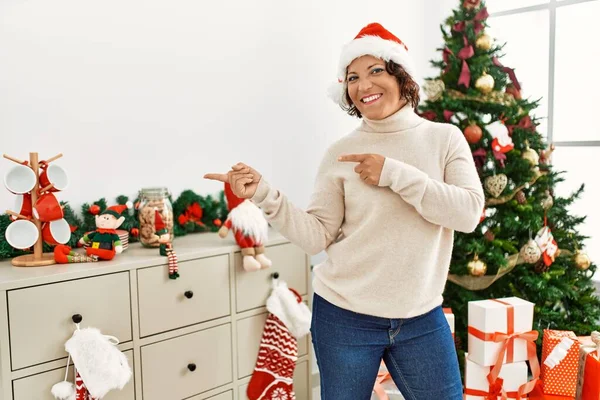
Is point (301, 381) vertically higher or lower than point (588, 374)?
lower

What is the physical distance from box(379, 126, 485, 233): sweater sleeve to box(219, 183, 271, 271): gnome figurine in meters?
0.85

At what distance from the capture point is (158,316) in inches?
79.6

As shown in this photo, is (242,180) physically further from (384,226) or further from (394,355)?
(394,355)

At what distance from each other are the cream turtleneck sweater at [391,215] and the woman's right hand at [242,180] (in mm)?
25

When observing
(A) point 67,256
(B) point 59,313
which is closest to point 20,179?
(A) point 67,256

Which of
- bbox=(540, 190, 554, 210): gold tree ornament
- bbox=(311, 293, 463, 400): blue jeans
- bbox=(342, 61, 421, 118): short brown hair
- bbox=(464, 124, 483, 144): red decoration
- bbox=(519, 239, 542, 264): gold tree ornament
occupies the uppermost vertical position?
bbox=(342, 61, 421, 118): short brown hair

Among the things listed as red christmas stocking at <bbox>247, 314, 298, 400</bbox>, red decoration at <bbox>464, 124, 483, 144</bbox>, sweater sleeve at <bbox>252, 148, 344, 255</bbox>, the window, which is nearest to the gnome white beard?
red christmas stocking at <bbox>247, 314, 298, 400</bbox>

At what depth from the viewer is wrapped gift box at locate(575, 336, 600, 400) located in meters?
2.04

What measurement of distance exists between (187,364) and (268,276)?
0.47 meters

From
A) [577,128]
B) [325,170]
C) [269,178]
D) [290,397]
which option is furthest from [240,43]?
[577,128]

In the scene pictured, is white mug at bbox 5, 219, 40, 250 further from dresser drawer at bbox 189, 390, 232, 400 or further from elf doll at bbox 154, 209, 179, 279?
dresser drawer at bbox 189, 390, 232, 400

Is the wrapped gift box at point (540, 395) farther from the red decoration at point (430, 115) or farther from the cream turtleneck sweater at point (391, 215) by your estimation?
the red decoration at point (430, 115)

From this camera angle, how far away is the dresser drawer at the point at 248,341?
2.28m

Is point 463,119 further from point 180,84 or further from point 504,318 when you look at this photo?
point 180,84
